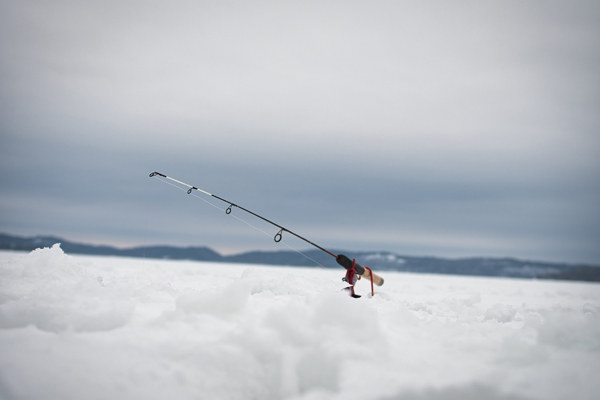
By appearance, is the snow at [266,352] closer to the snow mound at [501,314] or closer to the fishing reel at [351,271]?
the snow mound at [501,314]

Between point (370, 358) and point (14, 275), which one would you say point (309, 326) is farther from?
point (14, 275)

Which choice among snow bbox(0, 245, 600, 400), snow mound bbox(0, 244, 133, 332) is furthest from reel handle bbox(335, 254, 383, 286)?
snow mound bbox(0, 244, 133, 332)

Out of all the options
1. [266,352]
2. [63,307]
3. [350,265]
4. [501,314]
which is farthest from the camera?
[350,265]

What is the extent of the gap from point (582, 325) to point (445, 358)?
56.8 inches

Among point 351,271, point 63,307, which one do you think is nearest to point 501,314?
point 351,271

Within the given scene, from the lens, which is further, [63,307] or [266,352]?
[63,307]

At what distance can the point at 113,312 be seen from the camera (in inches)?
144

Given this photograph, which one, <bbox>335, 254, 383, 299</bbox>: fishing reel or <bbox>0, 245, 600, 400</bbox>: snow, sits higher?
<bbox>335, 254, 383, 299</bbox>: fishing reel

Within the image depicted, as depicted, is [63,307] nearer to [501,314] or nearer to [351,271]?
[351,271]

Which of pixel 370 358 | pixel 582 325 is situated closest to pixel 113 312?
pixel 370 358

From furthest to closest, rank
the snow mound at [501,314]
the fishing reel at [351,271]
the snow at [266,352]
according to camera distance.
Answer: the fishing reel at [351,271] < the snow mound at [501,314] < the snow at [266,352]

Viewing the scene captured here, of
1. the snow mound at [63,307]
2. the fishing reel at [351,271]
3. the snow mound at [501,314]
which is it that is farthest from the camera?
the fishing reel at [351,271]

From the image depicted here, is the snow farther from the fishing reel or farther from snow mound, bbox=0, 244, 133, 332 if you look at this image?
the fishing reel

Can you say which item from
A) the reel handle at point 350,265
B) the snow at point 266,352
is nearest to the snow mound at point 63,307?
the snow at point 266,352
